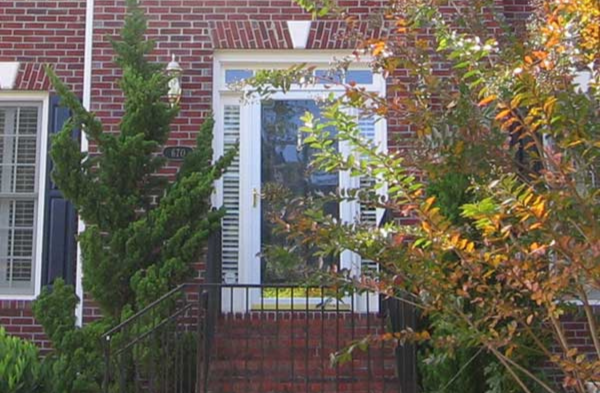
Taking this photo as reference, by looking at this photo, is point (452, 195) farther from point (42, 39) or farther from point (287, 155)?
point (42, 39)

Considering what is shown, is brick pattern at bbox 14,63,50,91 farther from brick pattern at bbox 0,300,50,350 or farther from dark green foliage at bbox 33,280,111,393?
dark green foliage at bbox 33,280,111,393

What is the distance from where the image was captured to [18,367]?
20.2 ft

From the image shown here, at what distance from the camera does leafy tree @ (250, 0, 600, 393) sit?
3721 mm

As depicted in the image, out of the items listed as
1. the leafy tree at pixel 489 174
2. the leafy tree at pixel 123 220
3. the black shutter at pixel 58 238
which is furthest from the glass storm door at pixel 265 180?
the leafy tree at pixel 489 174

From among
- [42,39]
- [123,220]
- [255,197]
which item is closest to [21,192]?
[42,39]

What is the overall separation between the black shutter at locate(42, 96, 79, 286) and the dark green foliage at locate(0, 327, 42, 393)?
105 centimetres

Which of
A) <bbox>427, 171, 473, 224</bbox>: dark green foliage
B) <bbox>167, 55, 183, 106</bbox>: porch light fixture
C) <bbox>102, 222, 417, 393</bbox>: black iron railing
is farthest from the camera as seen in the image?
<bbox>167, 55, 183, 106</bbox>: porch light fixture

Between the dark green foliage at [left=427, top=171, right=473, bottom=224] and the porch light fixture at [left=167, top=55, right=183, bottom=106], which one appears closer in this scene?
the dark green foliage at [left=427, top=171, right=473, bottom=224]

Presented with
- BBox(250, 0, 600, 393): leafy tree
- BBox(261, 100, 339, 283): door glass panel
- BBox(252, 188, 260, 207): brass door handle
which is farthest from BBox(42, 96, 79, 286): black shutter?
BBox(250, 0, 600, 393): leafy tree

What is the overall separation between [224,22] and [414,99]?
12.8 feet

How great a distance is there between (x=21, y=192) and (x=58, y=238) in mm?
618

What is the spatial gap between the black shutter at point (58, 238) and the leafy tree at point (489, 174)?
364 cm

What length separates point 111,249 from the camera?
265 inches

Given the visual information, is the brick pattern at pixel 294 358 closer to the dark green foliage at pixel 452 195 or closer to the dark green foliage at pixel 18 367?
the dark green foliage at pixel 452 195
